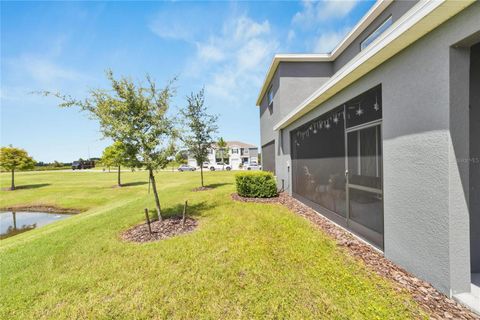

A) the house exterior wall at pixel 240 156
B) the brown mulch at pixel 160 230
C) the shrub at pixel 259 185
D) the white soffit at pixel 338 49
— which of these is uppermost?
the white soffit at pixel 338 49

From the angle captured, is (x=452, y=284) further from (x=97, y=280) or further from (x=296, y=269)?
(x=97, y=280)

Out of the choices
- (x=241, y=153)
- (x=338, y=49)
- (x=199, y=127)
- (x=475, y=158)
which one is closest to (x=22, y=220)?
(x=199, y=127)

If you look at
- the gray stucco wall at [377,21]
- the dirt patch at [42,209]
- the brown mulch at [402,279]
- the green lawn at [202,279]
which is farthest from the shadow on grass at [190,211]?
the gray stucco wall at [377,21]

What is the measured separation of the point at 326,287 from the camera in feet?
9.61

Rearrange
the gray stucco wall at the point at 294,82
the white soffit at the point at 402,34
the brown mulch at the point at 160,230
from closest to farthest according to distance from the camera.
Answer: the white soffit at the point at 402,34
the brown mulch at the point at 160,230
the gray stucco wall at the point at 294,82

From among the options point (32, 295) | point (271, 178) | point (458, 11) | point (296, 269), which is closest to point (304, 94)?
point (271, 178)

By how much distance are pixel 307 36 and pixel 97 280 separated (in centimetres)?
1302

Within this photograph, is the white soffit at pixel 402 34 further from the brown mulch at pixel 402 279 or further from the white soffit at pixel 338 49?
the white soffit at pixel 338 49

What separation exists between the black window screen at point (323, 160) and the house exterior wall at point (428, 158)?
179 centimetres

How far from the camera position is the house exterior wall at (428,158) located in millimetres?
2463

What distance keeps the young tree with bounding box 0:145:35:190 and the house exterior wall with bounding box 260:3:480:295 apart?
2965 cm

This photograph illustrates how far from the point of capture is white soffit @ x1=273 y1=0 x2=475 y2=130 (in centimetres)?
228

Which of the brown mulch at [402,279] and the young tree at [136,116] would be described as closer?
the brown mulch at [402,279]

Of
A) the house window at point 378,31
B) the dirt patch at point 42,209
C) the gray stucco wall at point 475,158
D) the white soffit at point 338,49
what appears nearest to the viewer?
the gray stucco wall at point 475,158
